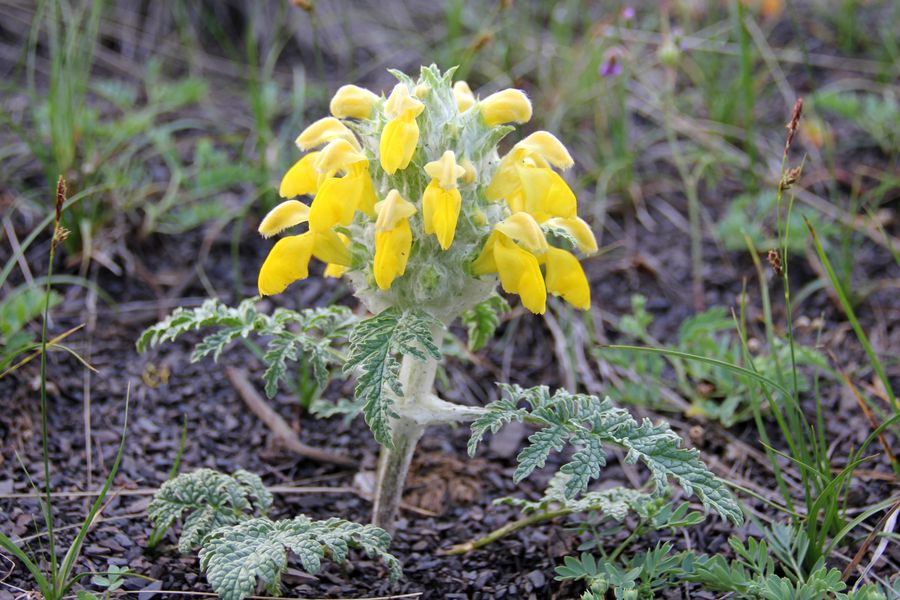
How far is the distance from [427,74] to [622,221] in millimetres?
2092

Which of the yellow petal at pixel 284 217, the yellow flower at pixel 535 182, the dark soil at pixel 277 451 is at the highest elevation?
the yellow flower at pixel 535 182

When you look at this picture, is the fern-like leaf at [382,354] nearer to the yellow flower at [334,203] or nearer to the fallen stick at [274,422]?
the yellow flower at [334,203]

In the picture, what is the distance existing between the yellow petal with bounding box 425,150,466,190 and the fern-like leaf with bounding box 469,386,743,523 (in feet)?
1.48

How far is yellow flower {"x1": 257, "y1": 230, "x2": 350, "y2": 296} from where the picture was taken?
1.86 m

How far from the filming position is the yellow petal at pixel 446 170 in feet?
5.58

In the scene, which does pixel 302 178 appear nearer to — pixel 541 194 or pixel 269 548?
pixel 541 194

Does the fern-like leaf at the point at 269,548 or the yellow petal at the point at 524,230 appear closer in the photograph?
the fern-like leaf at the point at 269,548

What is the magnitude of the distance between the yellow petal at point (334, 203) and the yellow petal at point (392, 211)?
73mm

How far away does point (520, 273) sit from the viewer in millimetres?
1798

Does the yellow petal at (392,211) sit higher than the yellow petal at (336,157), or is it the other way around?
the yellow petal at (336,157)

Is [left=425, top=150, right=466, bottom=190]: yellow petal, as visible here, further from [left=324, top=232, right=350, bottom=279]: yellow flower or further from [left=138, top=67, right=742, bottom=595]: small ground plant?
[left=324, top=232, right=350, bottom=279]: yellow flower

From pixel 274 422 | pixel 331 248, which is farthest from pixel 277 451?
pixel 331 248

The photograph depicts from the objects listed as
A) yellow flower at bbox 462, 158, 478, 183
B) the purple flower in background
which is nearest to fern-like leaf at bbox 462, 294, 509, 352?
yellow flower at bbox 462, 158, 478, 183

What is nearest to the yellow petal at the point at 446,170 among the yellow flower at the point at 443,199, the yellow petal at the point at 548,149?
the yellow flower at the point at 443,199
